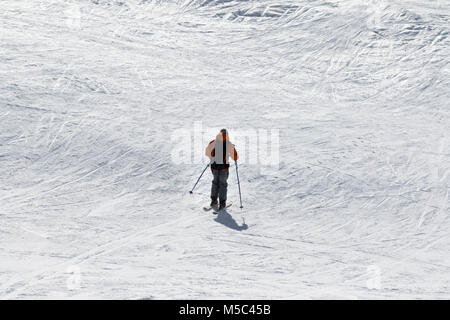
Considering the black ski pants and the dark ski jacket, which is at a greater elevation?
the dark ski jacket

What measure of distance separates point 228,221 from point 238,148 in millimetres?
3375

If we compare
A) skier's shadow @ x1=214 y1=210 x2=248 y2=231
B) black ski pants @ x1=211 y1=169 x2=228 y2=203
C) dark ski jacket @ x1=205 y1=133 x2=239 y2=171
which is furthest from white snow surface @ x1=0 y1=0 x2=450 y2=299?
dark ski jacket @ x1=205 y1=133 x2=239 y2=171

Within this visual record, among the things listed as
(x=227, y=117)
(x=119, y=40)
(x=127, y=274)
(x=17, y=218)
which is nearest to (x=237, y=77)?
(x=227, y=117)

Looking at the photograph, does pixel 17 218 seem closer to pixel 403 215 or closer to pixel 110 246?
pixel 110 246

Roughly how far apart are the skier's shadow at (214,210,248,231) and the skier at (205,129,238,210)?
9.6 inches

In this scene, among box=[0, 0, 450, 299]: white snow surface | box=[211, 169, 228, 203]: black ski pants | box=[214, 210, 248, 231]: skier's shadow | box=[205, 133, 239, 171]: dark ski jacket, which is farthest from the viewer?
box=[211, 169, 228, 203]: black ski pants

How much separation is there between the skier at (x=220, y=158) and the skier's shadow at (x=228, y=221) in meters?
0.24

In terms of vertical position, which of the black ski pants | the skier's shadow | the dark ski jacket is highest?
the dark ski jacket

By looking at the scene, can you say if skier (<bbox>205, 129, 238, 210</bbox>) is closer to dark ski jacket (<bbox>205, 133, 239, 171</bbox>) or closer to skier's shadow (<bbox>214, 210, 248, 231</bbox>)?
dark ski jacket (<bbox>205, 133, 239, 171</bbox>)

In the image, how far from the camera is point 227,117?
1566 cm

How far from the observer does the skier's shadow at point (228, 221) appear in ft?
35.6

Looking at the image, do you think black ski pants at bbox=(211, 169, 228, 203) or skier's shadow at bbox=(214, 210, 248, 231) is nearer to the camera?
skier's shadow at bbox=(214, 210, 248, 231)

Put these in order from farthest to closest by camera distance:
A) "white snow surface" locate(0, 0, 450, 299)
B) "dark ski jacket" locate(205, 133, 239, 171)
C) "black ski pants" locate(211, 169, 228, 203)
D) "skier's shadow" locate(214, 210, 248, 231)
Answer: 1. "black ski pants" locate(211, 169, 228, 203)
2. "dark ski jacket" locate(205, 133, 239, 171)
3. "skier's shadow" locate(214, 210, 248, 231)
4. "white snow surface" locate(0, 0, 450, 299)

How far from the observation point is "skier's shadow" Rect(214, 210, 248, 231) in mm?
10859
